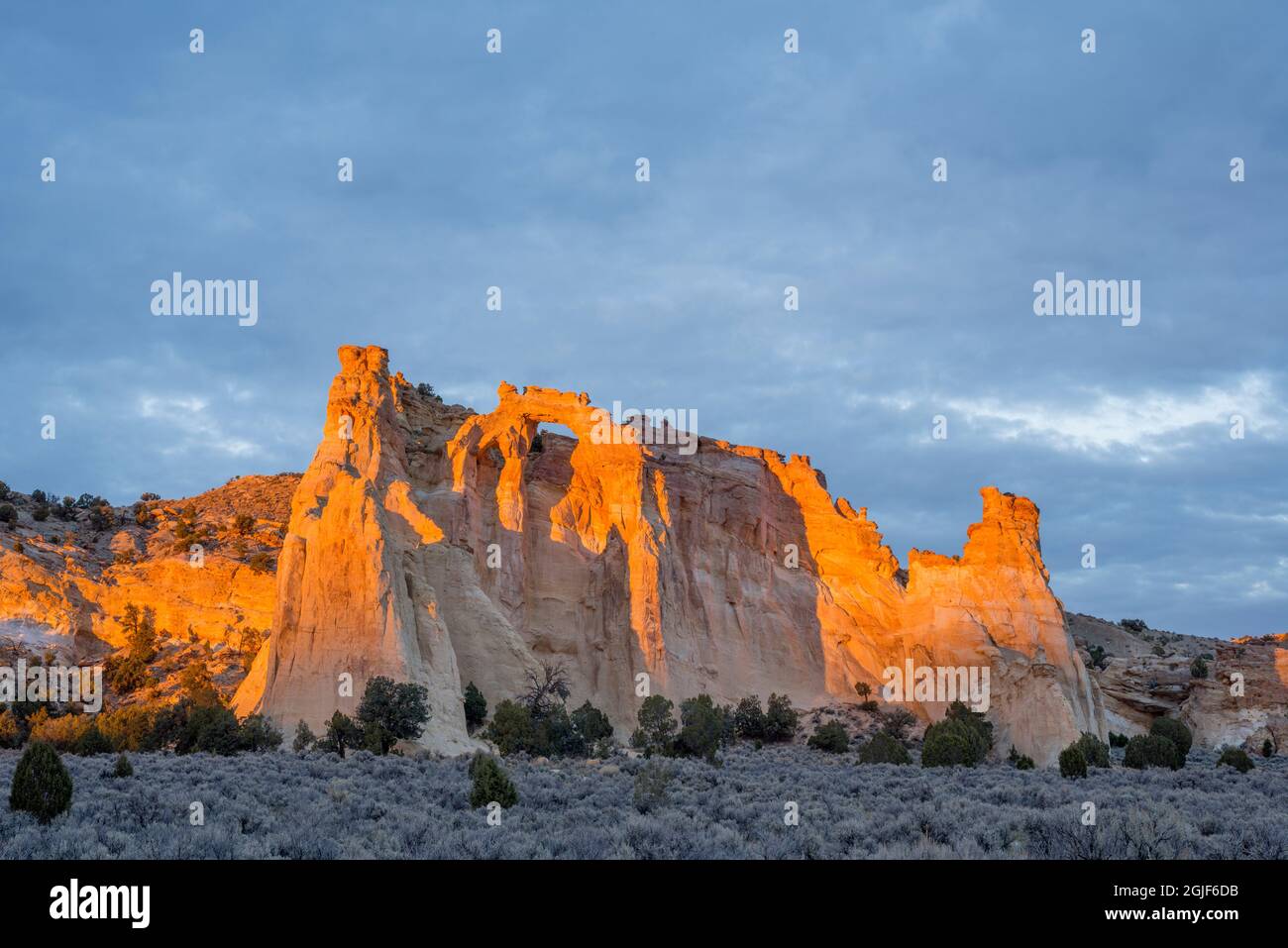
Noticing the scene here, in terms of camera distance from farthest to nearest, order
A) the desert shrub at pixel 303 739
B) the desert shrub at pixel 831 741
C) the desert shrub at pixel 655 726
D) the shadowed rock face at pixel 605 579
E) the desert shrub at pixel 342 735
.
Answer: the desert shrub at pixel 831 741 < the shadowed rock face at pixel 605 579 < the desert shrub at pixel 655 726 < the desert shrub at pixel 303 739 < the desert shrub at pixel 342 735

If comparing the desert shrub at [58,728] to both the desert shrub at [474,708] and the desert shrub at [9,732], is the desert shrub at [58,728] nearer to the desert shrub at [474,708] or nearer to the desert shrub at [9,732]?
the desert shrub at [9,732]

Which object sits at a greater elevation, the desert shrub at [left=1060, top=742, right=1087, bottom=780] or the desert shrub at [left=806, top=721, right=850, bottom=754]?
the desert shrub at [left=1060, top=742, right=1087, bottom=780]

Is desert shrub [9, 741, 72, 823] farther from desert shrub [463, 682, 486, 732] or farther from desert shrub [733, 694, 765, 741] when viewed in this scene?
desert shrub [733, 694, 765, 741]

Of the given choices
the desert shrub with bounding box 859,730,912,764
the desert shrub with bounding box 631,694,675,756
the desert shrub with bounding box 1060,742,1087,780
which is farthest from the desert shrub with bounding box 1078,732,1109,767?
the desert shrub with bounding box 631,694,675,756

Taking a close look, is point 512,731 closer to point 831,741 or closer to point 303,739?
point 303,739

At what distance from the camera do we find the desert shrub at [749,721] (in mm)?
A: 52625

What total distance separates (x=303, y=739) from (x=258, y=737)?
1599mm

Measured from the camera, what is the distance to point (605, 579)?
2272 inches

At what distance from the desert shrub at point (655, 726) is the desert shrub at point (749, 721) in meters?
6.84

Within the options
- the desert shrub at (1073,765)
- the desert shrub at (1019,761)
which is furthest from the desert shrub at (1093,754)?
the desert shrub at (1073,765)

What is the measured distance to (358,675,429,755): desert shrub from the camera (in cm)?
3475

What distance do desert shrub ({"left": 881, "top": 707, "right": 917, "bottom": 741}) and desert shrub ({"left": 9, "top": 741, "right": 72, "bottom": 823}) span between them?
4353 cm
